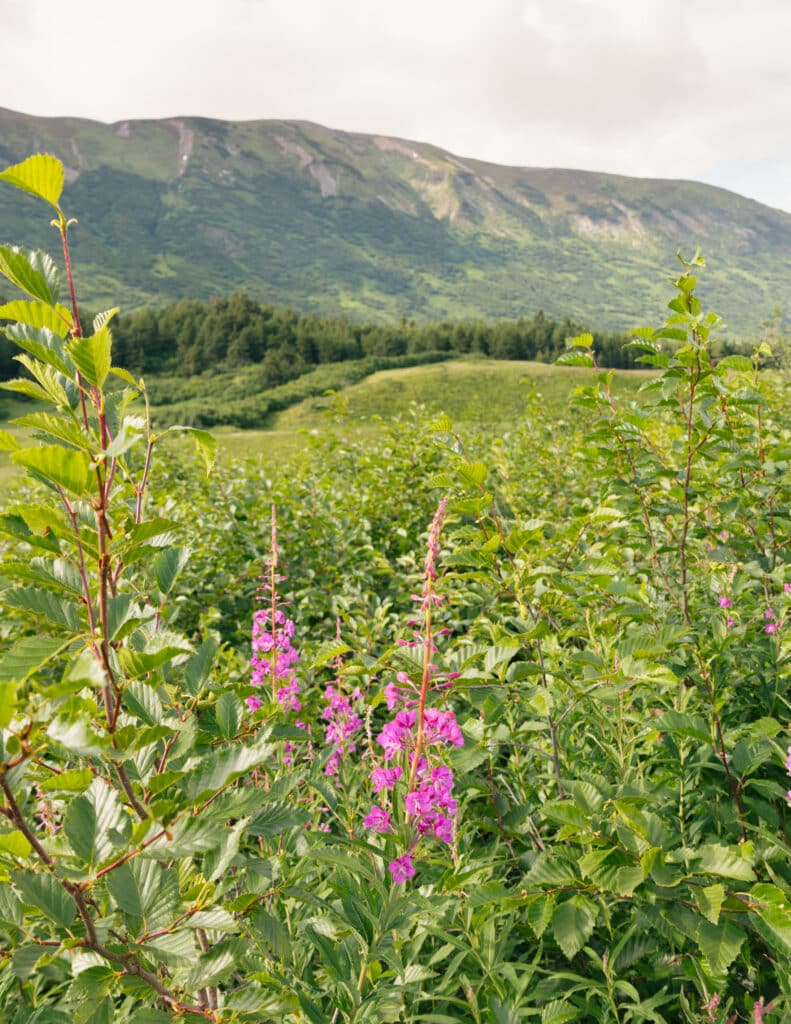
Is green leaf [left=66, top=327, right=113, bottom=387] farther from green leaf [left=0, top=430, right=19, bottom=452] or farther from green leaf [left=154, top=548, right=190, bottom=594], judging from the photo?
green leaf [left=154, top=548, right=190, bottom=594]

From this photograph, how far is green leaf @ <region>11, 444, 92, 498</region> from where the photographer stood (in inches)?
28.5

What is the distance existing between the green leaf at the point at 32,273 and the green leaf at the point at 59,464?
26 centimetres

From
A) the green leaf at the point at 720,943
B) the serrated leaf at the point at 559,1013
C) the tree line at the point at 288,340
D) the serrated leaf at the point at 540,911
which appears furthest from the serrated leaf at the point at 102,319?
the tree line at the point at 288,340

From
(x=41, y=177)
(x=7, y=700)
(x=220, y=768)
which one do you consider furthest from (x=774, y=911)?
(x=41, y=177)

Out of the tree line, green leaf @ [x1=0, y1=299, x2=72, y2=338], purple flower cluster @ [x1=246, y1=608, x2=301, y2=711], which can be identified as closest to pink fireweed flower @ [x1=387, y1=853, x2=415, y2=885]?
purple flower cluster @ [x1=246, y1=608, x2=301, y2=711]

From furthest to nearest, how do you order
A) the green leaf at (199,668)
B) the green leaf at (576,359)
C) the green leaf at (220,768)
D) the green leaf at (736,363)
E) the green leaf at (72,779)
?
the green leaf at (576,359), the green leaf at (736,363), the green leaf at (199,668), the green leaf at (220,768), the green leaf at (72,779)

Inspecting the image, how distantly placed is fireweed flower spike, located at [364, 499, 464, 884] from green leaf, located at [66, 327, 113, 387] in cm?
67

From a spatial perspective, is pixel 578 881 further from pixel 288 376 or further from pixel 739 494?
pixel 288 376

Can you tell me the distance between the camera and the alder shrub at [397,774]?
0.82 m

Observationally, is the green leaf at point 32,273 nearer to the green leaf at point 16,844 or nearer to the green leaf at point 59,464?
the green leaf at point 59,464

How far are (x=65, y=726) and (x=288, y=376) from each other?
43000 mm

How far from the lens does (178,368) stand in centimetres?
4725

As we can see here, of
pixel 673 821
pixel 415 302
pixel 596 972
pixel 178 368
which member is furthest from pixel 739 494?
pixel 415 302

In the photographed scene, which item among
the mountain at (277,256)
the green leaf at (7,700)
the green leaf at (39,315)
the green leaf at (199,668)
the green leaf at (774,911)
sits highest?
the mountain at (277,256)
